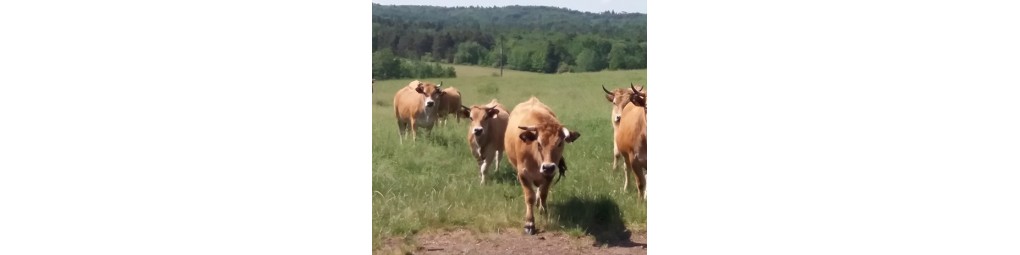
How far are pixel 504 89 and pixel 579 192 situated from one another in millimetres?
633

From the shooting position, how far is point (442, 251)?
5.57 metres

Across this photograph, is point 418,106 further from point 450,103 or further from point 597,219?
point 597,219

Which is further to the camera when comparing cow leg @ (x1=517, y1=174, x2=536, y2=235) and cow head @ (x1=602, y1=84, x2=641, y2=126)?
cow head @ (x1=602, y1=84, x2=641, y2=126)

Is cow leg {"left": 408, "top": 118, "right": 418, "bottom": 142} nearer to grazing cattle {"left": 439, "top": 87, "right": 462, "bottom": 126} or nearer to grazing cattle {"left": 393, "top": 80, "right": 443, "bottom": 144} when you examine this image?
grazing cattle {"left": 393, "top": 80, "right": 443, "bottom": 144}

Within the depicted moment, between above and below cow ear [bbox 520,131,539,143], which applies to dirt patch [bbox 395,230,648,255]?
below

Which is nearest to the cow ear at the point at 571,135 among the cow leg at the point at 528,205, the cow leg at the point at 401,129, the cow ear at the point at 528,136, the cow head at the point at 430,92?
the cow ear at the point at 528,136

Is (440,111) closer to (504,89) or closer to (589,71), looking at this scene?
(504,89)

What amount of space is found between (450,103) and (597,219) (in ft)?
3.06

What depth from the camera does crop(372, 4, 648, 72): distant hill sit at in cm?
570

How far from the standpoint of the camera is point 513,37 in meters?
5.89

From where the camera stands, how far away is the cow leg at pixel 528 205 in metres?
5.62

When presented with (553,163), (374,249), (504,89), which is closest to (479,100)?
(504,89)

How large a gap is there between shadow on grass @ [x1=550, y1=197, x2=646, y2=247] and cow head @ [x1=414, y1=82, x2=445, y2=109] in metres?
0.80

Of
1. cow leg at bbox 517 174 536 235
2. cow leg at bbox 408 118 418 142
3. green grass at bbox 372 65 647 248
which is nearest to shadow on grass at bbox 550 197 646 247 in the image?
green grass at bbox 372 65 647 248
